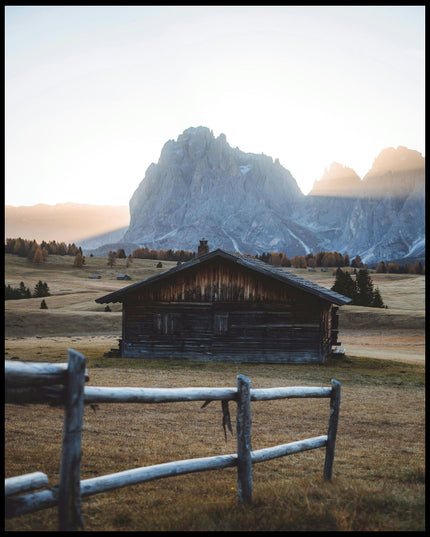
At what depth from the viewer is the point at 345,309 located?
5850 centimetres

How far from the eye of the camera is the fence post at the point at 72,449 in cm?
457

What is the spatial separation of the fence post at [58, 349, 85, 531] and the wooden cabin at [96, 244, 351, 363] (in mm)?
20428

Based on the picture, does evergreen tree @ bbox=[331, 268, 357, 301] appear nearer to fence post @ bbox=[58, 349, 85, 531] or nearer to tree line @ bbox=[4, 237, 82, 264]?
fence post @ bbox=[58, 349, 85, 531]

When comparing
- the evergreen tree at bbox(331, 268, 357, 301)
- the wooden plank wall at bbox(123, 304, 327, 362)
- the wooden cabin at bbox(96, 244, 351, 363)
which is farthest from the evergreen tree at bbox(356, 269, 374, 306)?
the wooden plank wall at bbox(123, 304, 327, 362)

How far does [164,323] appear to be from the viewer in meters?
26.2

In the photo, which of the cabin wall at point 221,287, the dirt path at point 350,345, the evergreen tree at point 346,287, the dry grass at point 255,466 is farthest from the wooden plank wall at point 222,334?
the evergreen tree at point 346,287

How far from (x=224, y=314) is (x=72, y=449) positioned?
21221mm

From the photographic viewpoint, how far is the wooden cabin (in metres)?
25.2

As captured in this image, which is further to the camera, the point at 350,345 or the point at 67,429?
the point at 350,345

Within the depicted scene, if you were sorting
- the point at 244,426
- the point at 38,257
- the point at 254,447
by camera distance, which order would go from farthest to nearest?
the point at 38,257 < the point at 254,447 < the point at 244,426

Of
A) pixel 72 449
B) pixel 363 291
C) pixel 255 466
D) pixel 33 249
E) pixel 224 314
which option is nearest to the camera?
pixel 72 449

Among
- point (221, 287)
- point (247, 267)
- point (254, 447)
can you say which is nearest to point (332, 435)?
point (254, 447)

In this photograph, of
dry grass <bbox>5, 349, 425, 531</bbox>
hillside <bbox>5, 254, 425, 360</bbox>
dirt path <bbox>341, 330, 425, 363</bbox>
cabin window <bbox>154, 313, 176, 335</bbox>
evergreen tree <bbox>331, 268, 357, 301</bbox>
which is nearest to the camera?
dry grass <bbox>5, 349, 425, 531</bbox>

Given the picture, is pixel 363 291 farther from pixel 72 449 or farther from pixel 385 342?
pixel 72 449
